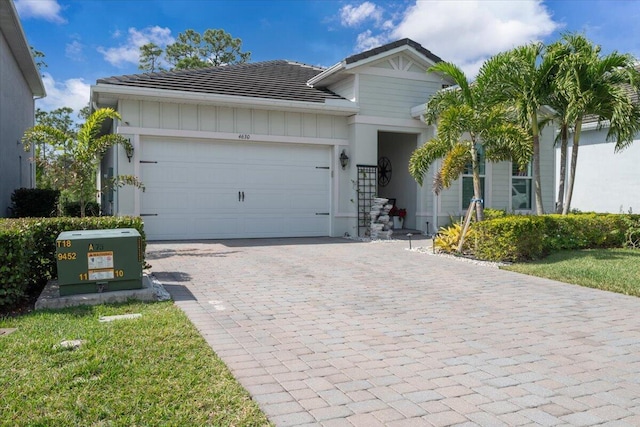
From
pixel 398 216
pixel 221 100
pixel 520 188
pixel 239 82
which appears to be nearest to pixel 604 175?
pixel 520 188

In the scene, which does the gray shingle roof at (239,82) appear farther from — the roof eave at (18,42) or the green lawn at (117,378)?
the green lawn at (117,378)

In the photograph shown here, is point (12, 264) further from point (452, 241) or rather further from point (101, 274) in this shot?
point (452, 241)

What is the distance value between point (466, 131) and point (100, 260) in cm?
781

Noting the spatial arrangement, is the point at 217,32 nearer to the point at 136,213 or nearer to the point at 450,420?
the point at 136,213

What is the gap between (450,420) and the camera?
3.09m

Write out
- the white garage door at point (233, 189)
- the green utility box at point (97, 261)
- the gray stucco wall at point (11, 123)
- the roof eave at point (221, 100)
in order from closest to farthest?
the green utility box at point (97, 261)
the roof eave at point (221, 100)
the gray stucco wall at point (11, 123)
the white garage door at point (233, 189)

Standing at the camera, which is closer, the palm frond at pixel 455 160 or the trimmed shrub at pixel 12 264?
the trimmed shrub at pixel 12 264

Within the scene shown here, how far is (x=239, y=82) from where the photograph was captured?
14.3 metres

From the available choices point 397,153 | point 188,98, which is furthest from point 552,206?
point 188,98

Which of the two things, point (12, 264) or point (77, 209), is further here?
point (77, 209)

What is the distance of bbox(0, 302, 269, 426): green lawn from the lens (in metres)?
3.07

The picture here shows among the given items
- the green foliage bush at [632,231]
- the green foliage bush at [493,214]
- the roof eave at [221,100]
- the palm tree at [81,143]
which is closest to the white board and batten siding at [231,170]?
the roof eave at [221,100]

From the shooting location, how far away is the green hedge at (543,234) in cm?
966

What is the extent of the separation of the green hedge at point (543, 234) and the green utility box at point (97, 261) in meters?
6.71
